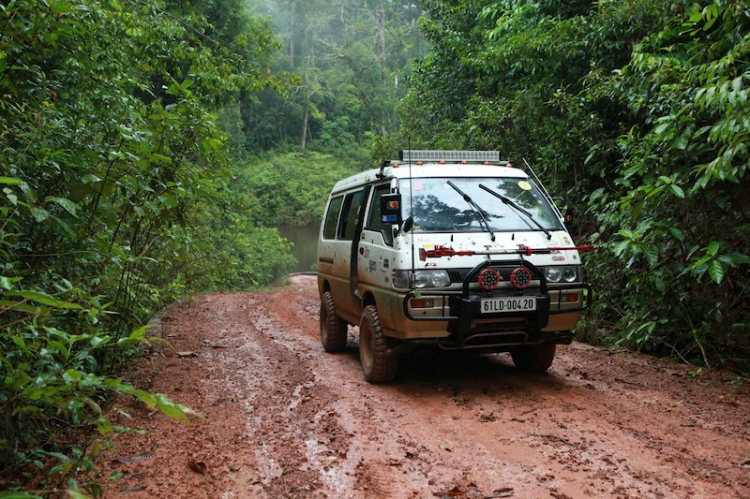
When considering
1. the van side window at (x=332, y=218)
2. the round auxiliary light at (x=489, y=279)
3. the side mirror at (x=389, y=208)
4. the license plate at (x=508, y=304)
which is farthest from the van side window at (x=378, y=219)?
the van side window at (x=332, y=218)

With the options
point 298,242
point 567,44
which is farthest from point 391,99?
point 567,44

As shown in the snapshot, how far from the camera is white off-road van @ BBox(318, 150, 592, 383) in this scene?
5.24 m

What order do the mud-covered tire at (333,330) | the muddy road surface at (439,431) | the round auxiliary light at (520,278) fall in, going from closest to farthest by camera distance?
the muddy road surface at (439,431), the round auxiliary light at (520,278), the mud-covered tire at (333,330)

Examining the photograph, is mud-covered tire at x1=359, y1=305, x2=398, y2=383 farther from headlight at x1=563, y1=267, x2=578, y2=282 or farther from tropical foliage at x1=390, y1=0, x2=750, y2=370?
tropical foliage at x1=390, y1=0, x2=750, y2=370

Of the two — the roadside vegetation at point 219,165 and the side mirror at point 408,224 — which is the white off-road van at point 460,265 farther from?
the roadside vegetation at point 219,165

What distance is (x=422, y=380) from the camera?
19.8 ft

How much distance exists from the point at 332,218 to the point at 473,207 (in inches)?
A: 111

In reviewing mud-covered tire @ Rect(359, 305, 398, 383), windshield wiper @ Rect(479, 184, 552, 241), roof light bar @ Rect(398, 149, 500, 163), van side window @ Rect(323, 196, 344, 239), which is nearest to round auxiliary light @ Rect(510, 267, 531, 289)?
windshield wiper @ Rect(479, 184, 552, 241)

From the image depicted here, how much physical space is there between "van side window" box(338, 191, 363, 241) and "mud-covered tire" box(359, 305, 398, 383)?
136 cm

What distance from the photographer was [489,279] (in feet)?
17.2

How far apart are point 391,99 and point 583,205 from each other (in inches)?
1638

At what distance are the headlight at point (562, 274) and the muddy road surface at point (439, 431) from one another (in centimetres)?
102

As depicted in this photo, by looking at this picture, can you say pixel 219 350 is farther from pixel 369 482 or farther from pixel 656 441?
pixel 656 441

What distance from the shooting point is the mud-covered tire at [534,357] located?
236 inches
